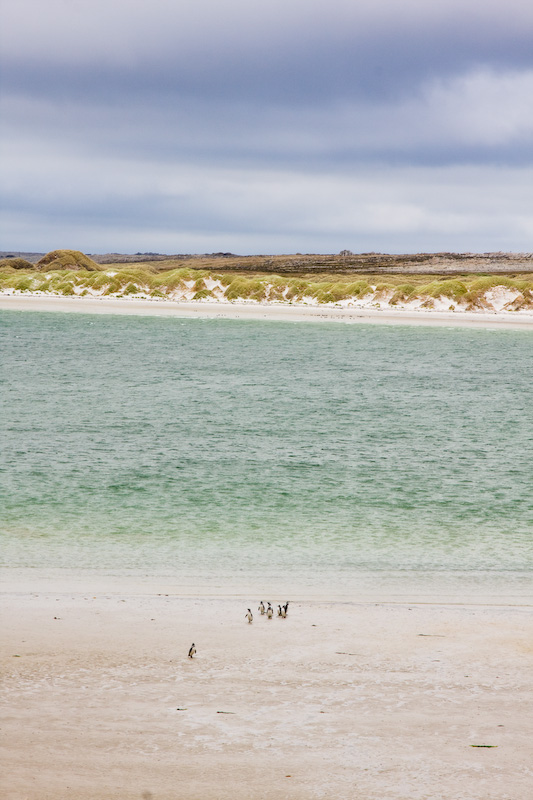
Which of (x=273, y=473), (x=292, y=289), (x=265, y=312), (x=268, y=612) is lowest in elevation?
(x=273, y=473)

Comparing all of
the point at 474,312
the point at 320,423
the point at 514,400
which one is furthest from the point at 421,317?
the point at 320,423

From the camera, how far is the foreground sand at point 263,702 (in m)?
4.94

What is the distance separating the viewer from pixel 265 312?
5984 centimetres

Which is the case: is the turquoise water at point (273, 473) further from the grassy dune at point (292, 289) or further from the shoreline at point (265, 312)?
the grassy dune at point (292, 289)

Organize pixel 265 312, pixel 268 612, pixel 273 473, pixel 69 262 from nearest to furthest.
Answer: pixel 268 612 → pixel 273 473 → pixel 265 312 → pixel 69 262

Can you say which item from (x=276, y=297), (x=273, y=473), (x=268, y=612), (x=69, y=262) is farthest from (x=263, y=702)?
(x=69, y=262)

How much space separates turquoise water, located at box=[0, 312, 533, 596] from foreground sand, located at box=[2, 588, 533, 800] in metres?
1.85

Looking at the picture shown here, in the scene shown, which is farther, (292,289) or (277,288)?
(277,288)

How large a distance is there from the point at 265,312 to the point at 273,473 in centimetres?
4480

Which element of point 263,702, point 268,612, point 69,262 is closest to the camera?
point 263,702

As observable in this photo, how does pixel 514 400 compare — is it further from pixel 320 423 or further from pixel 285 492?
pixel 285 492

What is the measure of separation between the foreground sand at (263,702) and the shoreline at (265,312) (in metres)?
48.4

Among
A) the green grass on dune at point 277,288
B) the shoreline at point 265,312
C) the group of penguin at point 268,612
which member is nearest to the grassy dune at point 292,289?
the green grass on dune at point 277,288

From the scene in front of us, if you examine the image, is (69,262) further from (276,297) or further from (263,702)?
(263,702)
